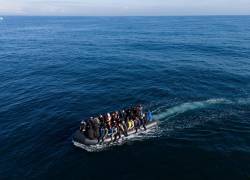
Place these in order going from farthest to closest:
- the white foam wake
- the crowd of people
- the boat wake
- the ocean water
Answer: the white foam wake → the boat wake → the crowd of people → the ocean water

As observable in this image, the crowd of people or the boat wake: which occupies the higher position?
the crowd of people

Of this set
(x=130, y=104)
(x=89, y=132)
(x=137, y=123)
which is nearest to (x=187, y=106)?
(x=130, y=104)

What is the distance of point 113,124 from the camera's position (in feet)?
99.6

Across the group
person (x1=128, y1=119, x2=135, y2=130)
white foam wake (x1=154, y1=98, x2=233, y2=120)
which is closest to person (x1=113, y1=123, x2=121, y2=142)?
person (x1=128, y1=119, x2=135, y2=130)

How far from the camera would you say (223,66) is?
184 feet

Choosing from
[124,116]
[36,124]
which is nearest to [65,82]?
[36,124]

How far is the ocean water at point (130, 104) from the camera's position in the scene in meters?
26.2

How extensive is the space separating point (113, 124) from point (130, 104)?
960 centimetres

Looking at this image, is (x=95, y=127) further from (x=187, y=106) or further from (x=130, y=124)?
(x=187, y=106)

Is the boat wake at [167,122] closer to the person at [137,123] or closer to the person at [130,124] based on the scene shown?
the person at [137,123]

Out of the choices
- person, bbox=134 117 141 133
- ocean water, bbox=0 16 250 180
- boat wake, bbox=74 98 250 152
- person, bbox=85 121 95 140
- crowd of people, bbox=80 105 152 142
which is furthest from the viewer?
person, bbox=134 117 141 133

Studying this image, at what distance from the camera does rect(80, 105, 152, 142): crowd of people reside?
97.1 feet

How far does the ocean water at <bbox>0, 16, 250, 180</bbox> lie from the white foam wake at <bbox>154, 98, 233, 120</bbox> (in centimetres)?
13

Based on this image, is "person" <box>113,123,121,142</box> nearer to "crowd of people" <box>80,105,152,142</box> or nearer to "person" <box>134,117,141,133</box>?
"crowd of people" <box>80,105,152,142</box>
